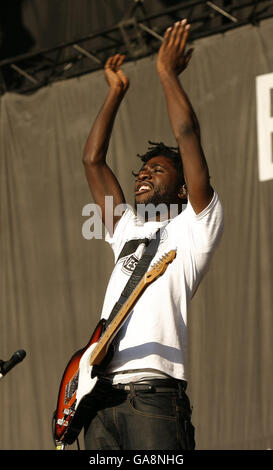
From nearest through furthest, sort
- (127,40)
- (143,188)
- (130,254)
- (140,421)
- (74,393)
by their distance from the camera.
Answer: (140,421), (74,393), (130,254), (143,188), (127,40)

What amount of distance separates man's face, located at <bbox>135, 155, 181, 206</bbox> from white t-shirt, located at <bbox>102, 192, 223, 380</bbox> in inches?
5.3

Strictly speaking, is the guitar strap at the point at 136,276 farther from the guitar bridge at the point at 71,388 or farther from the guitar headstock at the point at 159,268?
the guitar bridge at the point at 71,388

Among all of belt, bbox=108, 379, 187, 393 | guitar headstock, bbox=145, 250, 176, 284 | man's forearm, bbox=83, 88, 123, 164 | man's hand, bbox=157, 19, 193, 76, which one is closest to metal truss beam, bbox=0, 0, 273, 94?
man's forearm, bbox=83, 88, 123, 164

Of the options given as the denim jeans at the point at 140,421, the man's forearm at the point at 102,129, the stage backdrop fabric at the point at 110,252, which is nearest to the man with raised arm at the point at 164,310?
the denim jeans at the point at 140,421

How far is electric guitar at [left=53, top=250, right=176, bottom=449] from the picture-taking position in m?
3.04

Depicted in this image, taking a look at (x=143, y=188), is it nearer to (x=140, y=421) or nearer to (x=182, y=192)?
(x=182, y=192)

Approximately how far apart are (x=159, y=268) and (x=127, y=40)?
4.12 meters

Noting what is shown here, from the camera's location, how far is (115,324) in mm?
3070

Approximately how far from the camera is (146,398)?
9.78 ft

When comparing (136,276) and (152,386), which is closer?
(152,386)

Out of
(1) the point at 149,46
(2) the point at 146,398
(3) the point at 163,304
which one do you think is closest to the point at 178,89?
(3) the point at 163,304

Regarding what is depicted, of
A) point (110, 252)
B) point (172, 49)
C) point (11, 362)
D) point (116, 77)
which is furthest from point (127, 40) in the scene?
point (11, 362)

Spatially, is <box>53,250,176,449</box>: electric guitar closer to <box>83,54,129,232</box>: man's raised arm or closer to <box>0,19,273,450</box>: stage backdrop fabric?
<box>83,54,129,232</box>: man's raised arm

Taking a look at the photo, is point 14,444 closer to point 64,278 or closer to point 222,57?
point 64,278
